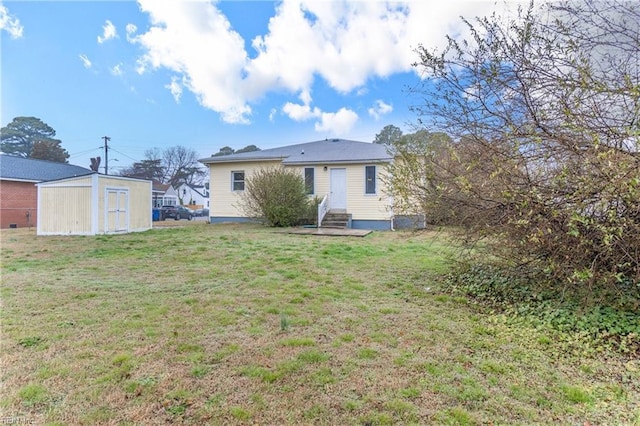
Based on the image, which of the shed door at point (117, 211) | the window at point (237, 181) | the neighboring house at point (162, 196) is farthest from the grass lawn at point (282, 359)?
the neighboring house at point (162, 196)

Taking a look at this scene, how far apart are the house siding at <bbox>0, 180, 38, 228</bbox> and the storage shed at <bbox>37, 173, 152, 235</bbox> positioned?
6814 millimetres

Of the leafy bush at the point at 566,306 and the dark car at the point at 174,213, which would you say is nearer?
the leafy bush at the point at 566,306

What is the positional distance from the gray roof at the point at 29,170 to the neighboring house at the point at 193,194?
25726 mm

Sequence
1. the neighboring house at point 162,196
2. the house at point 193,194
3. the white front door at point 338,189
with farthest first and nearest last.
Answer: the house at point 193,194 < the neighboring house at point 162,196 < the white front door at point 338,189

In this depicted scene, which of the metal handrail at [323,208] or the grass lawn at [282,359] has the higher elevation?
the metal handrail at [323,208]

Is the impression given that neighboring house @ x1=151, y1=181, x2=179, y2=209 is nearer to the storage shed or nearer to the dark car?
the dark car

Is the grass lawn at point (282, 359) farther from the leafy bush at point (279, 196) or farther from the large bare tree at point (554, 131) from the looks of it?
the leafy bush at point (279, 196)

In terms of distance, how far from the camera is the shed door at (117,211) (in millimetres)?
12016

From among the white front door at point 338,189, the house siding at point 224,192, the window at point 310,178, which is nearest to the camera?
the white front door at point 338,189

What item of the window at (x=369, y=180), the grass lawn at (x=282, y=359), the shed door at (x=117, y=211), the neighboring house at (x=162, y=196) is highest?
the neighboring house at (x=162, y=196)

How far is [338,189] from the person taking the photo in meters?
14.4

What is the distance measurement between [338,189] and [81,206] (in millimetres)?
9989

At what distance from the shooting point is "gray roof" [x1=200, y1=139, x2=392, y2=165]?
547 inches

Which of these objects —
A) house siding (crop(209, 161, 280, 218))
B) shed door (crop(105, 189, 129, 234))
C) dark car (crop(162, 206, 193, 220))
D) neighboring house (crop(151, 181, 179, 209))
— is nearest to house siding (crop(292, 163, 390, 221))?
house siding (crop(209, 161, 280, 218))
